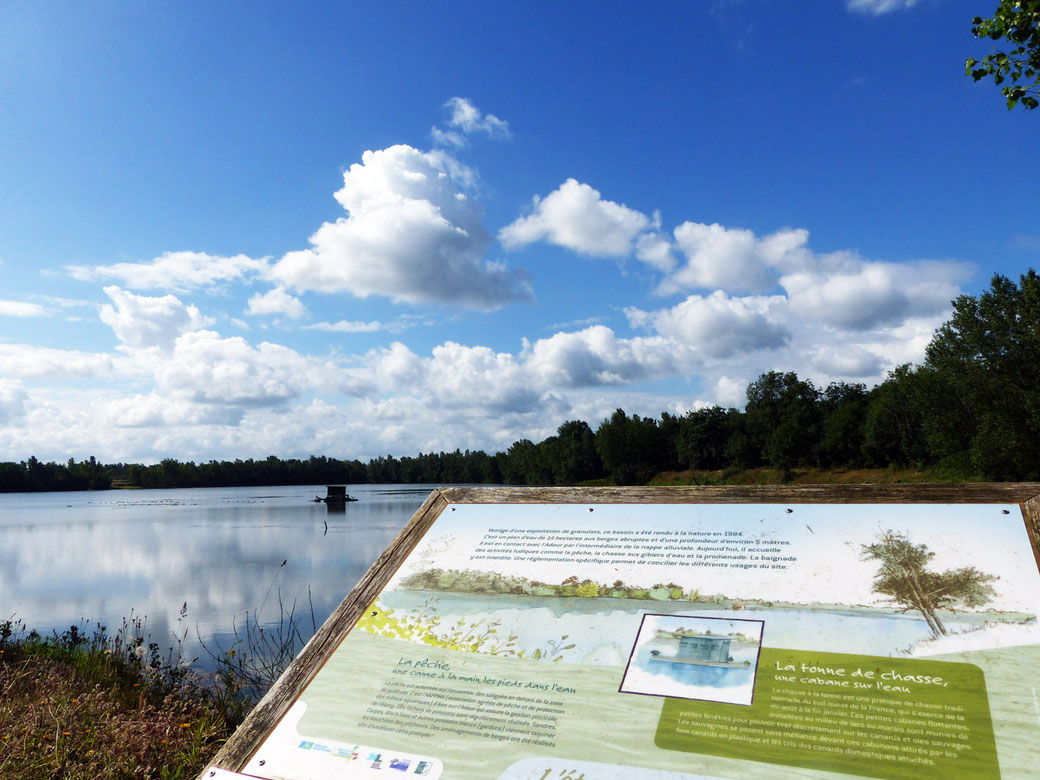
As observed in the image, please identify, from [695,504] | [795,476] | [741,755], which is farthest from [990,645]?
[795,476]

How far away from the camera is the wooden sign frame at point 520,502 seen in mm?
2682

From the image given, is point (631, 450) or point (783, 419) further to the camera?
point (631, 450)

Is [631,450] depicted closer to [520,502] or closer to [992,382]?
[992,382]

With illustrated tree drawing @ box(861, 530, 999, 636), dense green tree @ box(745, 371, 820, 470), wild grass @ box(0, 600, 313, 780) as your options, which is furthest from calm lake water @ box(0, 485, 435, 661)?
dense green tree @ box(745, 371, 820, 470)

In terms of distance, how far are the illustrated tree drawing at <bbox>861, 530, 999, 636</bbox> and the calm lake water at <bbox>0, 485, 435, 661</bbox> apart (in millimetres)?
8344

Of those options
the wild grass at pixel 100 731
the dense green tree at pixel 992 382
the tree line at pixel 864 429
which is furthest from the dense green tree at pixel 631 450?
the wild grass at pixel 100 731

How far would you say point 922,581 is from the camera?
253 centimetres

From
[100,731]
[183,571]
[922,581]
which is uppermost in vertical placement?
[922,581]

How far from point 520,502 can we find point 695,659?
4.87ft

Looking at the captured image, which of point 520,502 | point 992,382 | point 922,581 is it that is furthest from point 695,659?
point 992,382

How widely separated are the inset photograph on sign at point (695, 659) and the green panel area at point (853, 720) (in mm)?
48

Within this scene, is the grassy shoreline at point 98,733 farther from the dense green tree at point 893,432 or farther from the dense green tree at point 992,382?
the dense green tree at point 893,432

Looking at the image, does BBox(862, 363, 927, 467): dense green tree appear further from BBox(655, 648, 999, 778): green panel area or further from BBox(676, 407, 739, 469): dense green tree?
BBox(655, 648, 999, 778): green panel area

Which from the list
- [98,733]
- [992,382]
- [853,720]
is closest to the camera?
[853,720]
